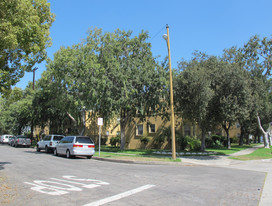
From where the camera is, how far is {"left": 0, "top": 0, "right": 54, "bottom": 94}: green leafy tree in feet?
28.6

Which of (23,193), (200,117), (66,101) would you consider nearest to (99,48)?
(66,101)

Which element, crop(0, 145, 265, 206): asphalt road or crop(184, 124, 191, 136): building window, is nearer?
crop(0, 145, 265, 206): asphalt road

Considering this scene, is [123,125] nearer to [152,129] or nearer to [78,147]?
[152,129]

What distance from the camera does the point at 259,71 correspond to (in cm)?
2528

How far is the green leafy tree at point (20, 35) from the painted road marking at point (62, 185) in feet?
16.0

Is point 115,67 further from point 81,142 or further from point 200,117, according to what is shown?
point 200,117

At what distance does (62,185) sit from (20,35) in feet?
20.5

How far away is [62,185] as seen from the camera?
303 inches

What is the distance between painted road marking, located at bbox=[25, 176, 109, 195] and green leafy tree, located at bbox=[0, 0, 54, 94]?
4.87 m

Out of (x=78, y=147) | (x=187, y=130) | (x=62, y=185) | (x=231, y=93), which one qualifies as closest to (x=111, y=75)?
(x=78, y=147)

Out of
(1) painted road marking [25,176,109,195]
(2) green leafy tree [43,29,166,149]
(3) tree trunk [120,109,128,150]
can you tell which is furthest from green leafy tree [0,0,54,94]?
(3) tree trunk [120,109,128,150]

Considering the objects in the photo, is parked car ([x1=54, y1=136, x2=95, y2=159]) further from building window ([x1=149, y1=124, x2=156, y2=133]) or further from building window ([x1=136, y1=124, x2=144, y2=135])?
building window ([x1=136, y1=124, x2=144, y2=135])

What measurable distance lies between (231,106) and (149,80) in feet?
25.5

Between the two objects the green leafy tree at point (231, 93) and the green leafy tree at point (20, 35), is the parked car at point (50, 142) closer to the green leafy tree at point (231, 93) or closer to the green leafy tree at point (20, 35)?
the green leafy tree at point (20, 35)
